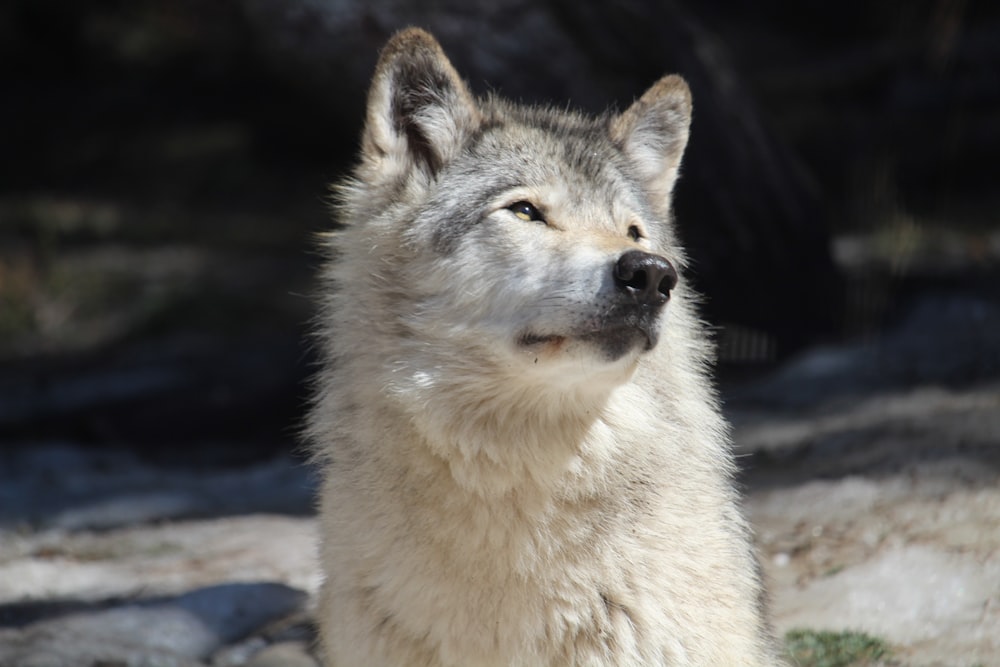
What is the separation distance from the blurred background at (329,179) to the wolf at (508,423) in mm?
3347

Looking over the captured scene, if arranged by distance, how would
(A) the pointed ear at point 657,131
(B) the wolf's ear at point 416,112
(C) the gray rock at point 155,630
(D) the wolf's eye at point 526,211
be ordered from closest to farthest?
(D) the wolf's eye at point 526,211 < (B) the wolf's ear at point 416,112 < (A) the pointed ear at point 657,131 < (C) the gray rock at point 155,630

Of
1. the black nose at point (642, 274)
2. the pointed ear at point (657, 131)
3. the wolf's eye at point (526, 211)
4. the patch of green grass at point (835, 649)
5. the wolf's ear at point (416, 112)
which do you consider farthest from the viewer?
the pointed ear at point (657, 131)

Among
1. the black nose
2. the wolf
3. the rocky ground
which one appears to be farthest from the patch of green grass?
the black nose

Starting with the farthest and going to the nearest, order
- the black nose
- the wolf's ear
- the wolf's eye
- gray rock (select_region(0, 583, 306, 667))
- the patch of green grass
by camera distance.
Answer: gray rock (select_region(0, 583, 306, 667)) → the patch of green grass → the wolf's ear → the wolf's eye → the black nose

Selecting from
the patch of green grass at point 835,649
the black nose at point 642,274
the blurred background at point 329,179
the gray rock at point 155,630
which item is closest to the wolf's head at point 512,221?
the black nose at point 642,274

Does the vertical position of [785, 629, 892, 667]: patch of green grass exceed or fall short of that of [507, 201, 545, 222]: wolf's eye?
it falls short

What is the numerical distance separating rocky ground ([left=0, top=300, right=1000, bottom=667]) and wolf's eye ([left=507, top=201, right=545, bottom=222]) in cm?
198

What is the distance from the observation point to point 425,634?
355 centimetres

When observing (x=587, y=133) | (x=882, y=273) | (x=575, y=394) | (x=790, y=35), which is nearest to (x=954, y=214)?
(x=882, y=273)

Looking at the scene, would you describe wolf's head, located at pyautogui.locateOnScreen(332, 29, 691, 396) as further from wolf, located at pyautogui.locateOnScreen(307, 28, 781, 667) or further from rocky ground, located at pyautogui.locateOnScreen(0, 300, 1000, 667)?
rocky ground, located at pyautogui.locateOnScreen(0, 300, 1000, 667)

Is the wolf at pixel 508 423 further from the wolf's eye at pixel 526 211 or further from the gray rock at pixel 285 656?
the gray rock at pixel 285 656

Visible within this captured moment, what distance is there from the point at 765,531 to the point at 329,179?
8.32 m

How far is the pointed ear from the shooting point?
4352 mm

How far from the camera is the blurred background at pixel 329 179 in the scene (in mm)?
7422
